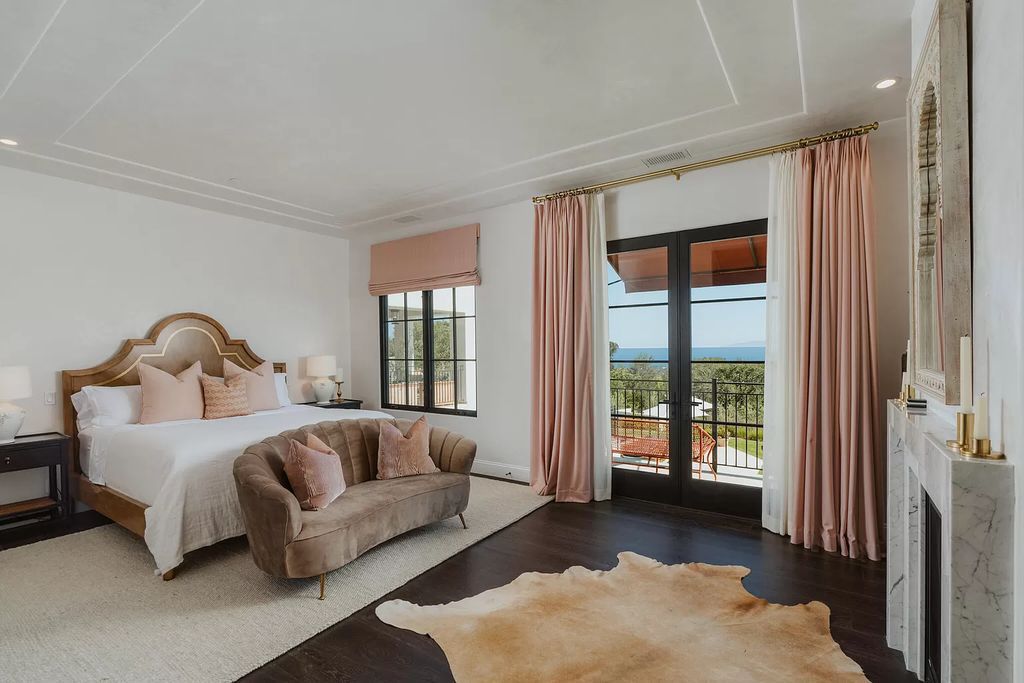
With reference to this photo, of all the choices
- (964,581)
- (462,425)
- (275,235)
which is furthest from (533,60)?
(275,235)

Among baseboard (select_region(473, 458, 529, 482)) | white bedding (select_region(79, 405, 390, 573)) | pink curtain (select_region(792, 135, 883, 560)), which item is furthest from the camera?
baseboard (select_region(473, 458, 529, 482))

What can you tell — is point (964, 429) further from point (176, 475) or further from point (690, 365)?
point (176, 475)

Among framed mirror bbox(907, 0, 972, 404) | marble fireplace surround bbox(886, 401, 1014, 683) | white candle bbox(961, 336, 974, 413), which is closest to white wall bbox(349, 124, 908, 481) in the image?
framed mirror bbox(907, 0, 972, 404)

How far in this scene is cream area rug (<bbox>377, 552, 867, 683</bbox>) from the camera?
2.14m

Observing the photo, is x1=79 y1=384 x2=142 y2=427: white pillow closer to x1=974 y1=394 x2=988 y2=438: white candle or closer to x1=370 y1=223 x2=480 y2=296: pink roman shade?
x1=370 y1=223 x2=480 y2=296: pink roman shade

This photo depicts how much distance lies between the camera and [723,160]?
3.84 metres

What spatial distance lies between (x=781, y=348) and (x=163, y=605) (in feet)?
13.0

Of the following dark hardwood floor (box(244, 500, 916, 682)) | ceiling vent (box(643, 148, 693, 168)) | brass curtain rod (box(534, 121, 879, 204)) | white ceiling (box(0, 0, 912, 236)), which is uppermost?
white ceiling (box(0, 0, 912, 236))

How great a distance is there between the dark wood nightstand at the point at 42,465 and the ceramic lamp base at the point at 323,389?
222 centimetres

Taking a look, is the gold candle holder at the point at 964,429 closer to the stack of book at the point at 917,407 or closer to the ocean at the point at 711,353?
the stack of book at the point at 917,407

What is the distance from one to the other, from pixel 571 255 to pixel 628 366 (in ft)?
3.47

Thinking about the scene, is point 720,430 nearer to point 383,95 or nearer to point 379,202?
point 383,95

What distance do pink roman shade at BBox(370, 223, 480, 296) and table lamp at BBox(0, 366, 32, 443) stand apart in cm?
313

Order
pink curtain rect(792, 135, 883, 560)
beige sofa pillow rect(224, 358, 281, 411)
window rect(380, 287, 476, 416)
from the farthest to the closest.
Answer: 1. window rect(380, 287, 476, 416)
2. beige sofa pillow rect(224, 358, 281, 411)
3. pink curtain rect(792, 135, 883, 560)
